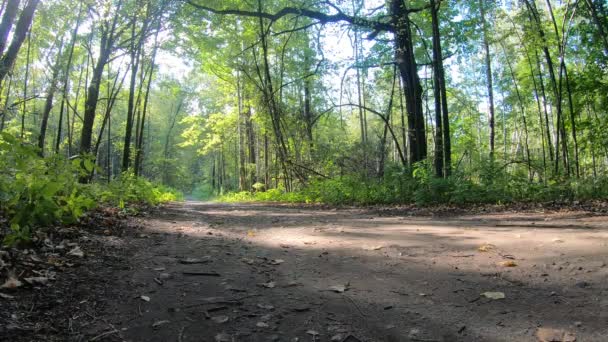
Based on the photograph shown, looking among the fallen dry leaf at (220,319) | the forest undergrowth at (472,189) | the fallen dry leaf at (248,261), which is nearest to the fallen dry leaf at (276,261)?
the fallen dry leaf at (248,261)

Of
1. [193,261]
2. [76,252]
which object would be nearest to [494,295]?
[193,261]

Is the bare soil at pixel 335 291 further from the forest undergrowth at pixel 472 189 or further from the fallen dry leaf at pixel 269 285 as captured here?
the forest undergrowth at pixel 472 189

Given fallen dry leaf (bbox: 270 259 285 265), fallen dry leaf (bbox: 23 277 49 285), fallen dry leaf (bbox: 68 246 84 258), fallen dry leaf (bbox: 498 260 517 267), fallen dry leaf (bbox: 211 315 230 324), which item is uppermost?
fallen dry leaf (bbox: 68 246 84 258)

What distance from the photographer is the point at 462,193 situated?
9.64 meters

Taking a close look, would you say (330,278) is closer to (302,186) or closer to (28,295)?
(28,295)

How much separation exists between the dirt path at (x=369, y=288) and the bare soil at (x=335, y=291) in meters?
0.01

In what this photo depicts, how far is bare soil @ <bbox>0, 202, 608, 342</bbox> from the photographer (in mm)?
2303

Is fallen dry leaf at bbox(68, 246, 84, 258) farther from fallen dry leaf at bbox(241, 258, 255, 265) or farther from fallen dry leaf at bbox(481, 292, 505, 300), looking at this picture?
fallen dry leaf at bbox(481, 292, 505, 300)

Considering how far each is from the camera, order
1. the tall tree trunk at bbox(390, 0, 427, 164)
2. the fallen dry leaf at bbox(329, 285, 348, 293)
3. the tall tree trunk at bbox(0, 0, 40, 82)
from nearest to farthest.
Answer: the fallen dry leaf at bbox(329, 285, 348, 293), the tall tree trunk at bbox(0, 0, 40, 82), the tall tree trunk at bbox(390, 0, 427, 164)

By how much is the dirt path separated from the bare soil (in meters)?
0.01

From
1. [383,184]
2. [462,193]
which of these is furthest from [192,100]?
[462,193]

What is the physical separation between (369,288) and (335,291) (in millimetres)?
285

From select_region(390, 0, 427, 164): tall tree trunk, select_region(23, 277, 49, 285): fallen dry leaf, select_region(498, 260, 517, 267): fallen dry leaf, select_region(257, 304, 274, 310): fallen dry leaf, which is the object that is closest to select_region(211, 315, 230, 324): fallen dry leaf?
select_region(257, 304, 274, 310): fallen dry leaf

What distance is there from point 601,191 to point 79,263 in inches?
397
